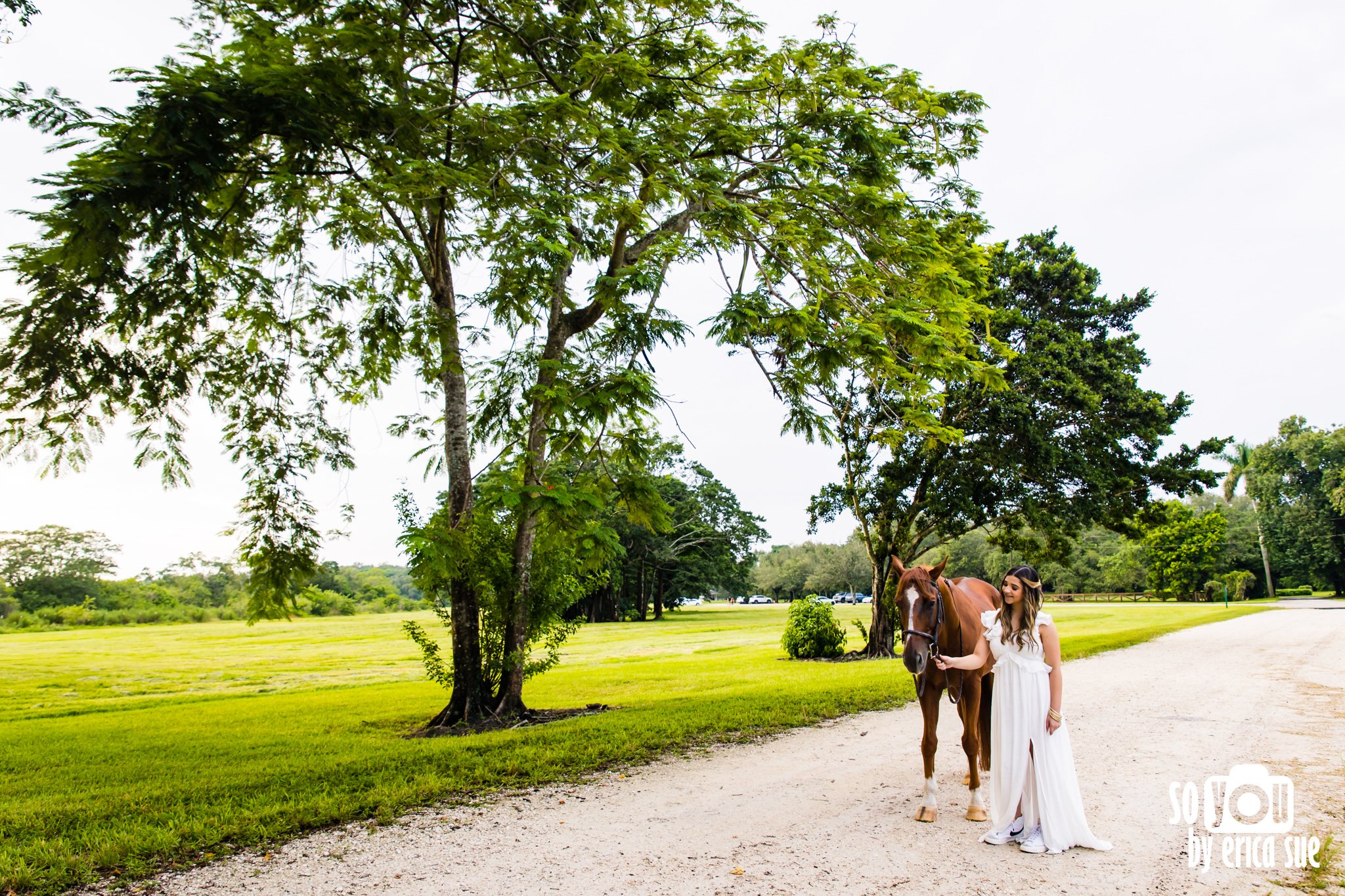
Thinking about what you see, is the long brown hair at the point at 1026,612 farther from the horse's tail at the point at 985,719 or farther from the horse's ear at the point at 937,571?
the horse's tail at the point at 985,719

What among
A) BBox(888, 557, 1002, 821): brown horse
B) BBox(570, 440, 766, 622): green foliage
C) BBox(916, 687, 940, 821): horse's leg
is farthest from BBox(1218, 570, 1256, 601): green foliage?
BBox(916, 687, 940, 821): horse's leg

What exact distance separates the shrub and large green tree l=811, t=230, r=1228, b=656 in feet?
3.60

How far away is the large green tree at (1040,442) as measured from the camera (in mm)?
18375

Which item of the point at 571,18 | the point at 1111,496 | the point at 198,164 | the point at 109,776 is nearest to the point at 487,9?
the point at 571,18

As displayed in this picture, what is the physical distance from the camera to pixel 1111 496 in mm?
20172

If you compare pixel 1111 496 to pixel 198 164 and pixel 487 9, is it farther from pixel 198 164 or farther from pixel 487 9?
pixel 198 164

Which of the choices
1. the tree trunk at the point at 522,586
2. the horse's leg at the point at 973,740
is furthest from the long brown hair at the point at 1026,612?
the tree trunk at the point at 522,586

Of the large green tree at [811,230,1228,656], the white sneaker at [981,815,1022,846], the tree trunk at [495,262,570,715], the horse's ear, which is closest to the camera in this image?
the white sneaker at [981,815,1022,846]

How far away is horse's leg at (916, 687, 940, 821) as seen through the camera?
5.62 metres

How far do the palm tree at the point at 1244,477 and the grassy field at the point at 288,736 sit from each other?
163ft

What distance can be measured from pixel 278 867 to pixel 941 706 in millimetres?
9224

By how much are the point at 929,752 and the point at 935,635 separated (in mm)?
975

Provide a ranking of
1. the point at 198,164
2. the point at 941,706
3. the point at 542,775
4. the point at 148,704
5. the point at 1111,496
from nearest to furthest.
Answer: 1. the point at 198,164
2. the point at 542,775
3. the point at 941,706
4. the point at 148,704
5. the point at 1111,496

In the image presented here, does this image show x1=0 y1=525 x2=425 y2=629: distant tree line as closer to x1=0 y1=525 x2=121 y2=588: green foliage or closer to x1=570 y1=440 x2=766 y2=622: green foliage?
x1=0 y1=525 x2=121 y2=588: green foliage
